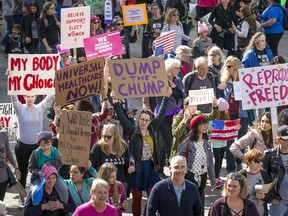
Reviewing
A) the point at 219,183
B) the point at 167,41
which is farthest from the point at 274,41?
the point at 219,183

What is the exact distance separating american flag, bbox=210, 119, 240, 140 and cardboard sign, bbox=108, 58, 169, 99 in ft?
5.25

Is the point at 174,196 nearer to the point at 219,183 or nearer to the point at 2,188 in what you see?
the point at 2,188

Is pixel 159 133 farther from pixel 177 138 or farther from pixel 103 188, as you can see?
pixel 103 188

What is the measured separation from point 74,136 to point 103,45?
5.09 metres

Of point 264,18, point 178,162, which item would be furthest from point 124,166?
point 264,18

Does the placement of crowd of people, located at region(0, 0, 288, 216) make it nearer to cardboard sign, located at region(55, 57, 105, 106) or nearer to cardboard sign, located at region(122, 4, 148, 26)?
cardboard sign, located at region(55, 57, 105, 106)

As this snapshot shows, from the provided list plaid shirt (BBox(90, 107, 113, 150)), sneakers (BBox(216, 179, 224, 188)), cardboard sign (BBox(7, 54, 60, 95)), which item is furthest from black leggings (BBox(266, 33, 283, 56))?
plaid shirt (BBox(90, 107, 113, 150))

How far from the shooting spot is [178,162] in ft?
39.1

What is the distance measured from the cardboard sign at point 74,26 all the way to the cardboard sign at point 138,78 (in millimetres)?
4071

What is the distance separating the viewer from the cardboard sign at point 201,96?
50.7ft

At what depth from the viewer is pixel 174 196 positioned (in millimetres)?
11922

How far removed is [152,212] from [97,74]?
3136mm

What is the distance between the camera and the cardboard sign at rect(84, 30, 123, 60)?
17875mm

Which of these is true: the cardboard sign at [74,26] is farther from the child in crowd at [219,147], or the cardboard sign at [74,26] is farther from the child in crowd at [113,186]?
the child in crowd at [113,186]
